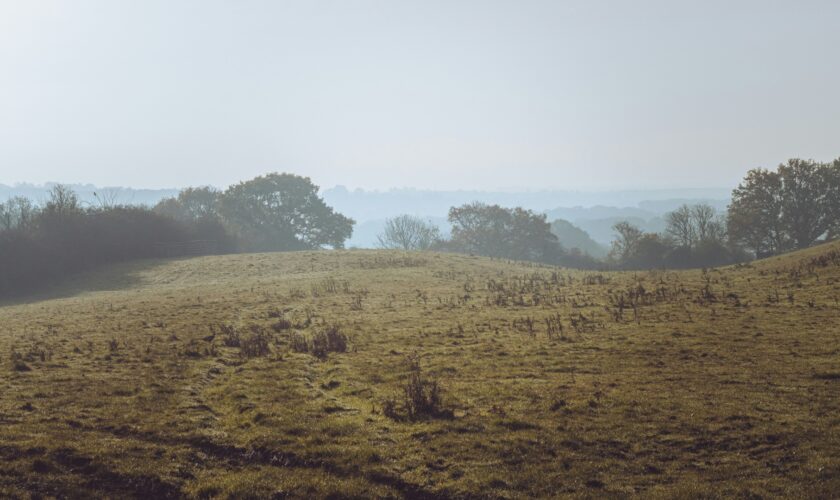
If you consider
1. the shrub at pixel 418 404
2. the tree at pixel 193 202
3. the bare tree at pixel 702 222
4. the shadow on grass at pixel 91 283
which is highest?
the tree at pixel 193 202

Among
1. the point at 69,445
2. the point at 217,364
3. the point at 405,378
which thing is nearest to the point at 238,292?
the point at 217,364

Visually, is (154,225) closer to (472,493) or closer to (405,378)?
(405,378)

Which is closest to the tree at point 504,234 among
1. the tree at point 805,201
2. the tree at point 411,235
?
the tree at point 411,235

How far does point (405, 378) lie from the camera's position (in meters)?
14.9

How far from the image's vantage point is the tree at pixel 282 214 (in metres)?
101

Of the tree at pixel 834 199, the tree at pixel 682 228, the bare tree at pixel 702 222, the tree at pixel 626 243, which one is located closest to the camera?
the tree at pixel 834 199

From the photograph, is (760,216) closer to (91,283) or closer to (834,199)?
(834,199)

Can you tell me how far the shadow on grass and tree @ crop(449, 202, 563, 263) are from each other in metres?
68.6

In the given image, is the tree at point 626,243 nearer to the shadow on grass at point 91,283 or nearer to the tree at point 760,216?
the tree at point 760,216

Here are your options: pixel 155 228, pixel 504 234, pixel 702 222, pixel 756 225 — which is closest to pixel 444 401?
pixel 155 228

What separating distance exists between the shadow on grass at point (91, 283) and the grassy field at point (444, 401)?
2263 centimetres

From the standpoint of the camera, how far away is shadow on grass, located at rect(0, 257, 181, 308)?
45.9 meters

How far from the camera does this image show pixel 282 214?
345 feet

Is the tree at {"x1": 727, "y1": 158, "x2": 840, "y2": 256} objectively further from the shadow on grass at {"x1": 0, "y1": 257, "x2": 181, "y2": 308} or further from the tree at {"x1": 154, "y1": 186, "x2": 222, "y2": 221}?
the tree at {"x1": 154, "y1": 186, "x2": 222, "y2": 221}
